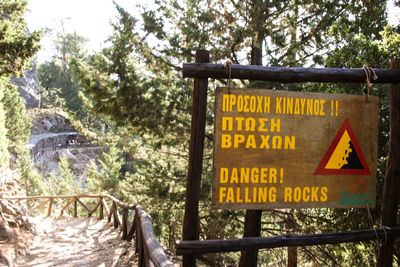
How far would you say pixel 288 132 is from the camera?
2512 mm

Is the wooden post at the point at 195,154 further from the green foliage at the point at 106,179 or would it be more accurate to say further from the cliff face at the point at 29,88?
the cliff face at the point at 29,88


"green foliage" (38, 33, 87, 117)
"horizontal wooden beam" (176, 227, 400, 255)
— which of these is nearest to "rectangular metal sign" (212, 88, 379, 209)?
"horizontal wooden beam" (176, 227, 400, 255)

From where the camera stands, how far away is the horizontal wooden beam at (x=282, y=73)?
2445 millimetres

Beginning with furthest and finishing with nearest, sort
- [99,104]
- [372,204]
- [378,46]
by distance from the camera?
[99,104] → [378,46] → [372,204]

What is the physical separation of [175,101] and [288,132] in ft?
19.4

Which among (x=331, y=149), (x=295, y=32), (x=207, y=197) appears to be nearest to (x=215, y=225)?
(x=207, y=197)

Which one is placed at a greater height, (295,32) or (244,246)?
(295,32)

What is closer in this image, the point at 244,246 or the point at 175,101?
the point at 244,246

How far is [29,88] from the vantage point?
38500 millimetres

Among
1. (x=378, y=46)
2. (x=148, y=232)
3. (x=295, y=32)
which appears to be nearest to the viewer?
(x=148, y=232)

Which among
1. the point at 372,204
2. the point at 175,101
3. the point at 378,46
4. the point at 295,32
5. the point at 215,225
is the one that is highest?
the point at 295,32

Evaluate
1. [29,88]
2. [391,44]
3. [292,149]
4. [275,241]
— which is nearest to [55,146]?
[29,88]

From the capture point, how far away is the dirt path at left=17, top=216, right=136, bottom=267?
5.27 meters

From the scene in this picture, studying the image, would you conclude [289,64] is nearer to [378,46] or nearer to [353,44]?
[353,44]
